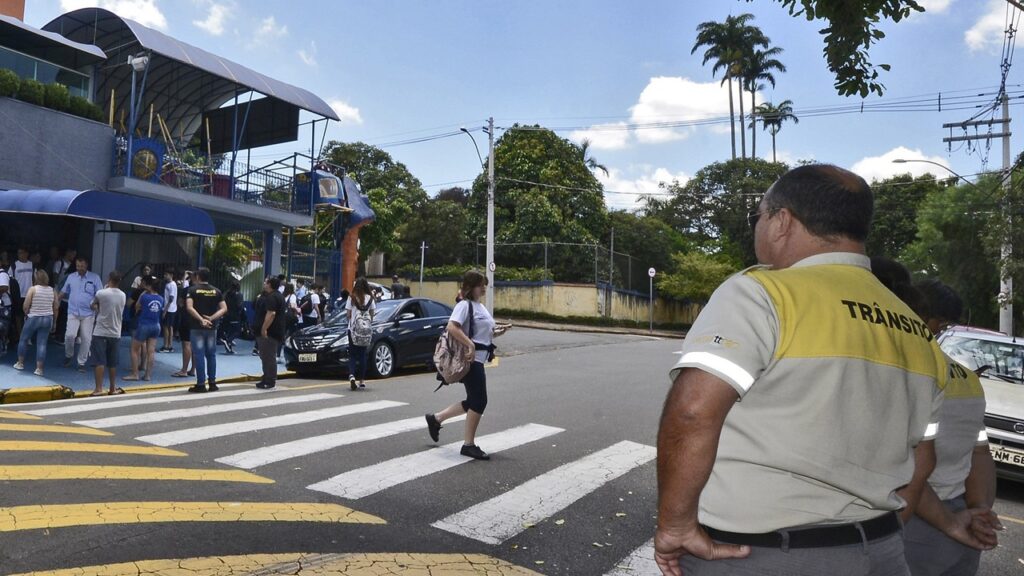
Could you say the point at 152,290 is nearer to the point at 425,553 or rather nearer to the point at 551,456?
the point at 551,456

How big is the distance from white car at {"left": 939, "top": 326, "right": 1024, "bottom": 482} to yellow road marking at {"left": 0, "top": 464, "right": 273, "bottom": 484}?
17.4 ft

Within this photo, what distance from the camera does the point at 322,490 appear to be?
550 cm

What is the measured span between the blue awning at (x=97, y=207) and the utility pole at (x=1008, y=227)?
16.9m

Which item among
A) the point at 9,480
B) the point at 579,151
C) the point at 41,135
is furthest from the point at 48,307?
the point at 579,151

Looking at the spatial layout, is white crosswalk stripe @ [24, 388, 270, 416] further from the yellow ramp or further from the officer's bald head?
the officer's bald head

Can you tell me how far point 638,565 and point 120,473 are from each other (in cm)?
Result: 397

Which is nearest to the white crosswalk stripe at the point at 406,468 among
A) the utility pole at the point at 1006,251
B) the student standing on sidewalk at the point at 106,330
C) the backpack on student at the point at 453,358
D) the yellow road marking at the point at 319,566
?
the backpack on student at the point at 453,358

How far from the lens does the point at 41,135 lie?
583 inches

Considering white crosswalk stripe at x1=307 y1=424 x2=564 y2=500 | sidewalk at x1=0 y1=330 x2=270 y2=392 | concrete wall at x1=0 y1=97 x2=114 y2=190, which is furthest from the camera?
concrete wall at x1=0 y1=97 x2=114 y2=190

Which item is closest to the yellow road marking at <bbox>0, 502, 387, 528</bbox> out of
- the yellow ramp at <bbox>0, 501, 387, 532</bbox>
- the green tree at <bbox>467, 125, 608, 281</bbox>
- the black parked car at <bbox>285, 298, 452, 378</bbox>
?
the yellow ramp at <bbox>0, 501, 387, 532</bbox>

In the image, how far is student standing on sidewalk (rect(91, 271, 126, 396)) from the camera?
33.7 ft

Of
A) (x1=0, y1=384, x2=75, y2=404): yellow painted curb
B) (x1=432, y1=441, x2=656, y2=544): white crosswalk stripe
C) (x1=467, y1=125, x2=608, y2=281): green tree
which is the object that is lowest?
(x1=432, y1=441, x2=656, y2=544): white crosswalk stripe

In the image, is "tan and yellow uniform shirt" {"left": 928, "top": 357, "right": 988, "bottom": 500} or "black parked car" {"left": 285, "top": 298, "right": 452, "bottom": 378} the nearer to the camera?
"tan and yellow uniform shirt" {"left": 928, "top": 357, "right": 988, "bottom": 500}

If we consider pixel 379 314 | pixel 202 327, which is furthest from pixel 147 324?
pixel 379 314
